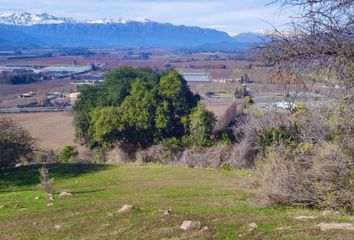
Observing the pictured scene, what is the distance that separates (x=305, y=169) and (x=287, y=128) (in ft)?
47.5

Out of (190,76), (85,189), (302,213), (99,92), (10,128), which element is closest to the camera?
(302,213)

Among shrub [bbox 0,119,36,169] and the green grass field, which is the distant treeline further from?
the green grass field

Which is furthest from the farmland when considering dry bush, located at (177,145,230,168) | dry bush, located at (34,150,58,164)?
dry bush, located at (177,145,230,168)

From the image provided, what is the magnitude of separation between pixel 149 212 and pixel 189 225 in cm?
244

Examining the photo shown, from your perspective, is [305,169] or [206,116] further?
[206,116]

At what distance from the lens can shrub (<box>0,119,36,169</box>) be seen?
32719mm

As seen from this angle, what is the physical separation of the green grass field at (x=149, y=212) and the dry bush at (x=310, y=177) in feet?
1.56

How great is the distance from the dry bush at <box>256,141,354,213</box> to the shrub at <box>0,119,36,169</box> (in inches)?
774

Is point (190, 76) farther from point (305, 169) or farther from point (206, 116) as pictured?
point (305, 169)

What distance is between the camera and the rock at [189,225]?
11.9 metres

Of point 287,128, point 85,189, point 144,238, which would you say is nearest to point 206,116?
point 287,128

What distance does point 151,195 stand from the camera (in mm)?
19969

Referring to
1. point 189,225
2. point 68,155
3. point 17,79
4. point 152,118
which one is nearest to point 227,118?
point 152,118

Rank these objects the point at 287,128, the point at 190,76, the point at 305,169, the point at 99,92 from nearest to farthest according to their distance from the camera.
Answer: the point at 305,169
the point at 287,128
the point at 99,92
the point at 190,76
